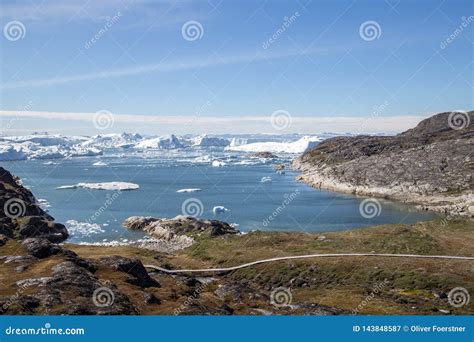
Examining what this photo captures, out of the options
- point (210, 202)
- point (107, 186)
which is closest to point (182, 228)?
point (210, 202)

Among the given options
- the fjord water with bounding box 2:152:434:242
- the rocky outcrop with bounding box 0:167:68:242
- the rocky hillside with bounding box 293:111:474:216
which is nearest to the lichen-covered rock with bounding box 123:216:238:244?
the fjord water with bounding box 2:152:434:242

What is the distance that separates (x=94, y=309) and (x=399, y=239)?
127ft

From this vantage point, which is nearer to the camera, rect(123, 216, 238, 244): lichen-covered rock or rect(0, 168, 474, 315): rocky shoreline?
rect(0, 168, 474, 315): rocky shoreline

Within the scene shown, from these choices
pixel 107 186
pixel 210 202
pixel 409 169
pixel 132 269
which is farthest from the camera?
pixel 107 186

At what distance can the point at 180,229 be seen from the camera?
66.5m

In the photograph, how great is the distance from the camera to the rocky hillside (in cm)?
9425

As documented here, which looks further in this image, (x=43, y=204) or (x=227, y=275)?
(x=43, y=204)

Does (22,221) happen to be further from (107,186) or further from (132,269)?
(107,186)

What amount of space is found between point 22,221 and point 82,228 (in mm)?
11275

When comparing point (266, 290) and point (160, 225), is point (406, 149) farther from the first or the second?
point (266, 290)

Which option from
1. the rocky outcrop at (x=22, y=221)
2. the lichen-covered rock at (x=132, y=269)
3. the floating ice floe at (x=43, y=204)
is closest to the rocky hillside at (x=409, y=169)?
the lichen-covered rock at (x=132, y=269)

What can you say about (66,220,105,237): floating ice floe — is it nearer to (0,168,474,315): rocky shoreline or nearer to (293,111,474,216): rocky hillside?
(0,168,474,315): rocky shoreline

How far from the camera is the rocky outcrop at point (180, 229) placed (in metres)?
62.4

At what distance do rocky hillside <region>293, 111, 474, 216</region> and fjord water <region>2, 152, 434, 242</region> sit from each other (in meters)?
5.42
